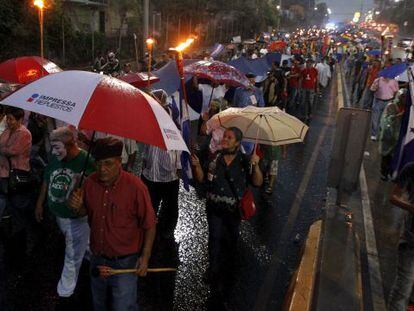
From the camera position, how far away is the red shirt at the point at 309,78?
49.6 feet

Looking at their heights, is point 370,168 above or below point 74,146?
below

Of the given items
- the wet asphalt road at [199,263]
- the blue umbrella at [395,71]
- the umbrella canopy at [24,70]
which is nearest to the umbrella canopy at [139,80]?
the umbrella canopy at [24,70]

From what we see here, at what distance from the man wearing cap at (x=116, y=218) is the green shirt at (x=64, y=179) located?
0.62 metres

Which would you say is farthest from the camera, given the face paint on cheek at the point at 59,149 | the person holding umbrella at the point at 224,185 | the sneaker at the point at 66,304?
the person holding umbrella at the point at 224,185

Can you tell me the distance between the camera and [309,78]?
50.3 ft

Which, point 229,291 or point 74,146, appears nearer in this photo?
point 74,146

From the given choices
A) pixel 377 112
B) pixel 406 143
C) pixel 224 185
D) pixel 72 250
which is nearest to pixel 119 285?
pixel 72 250

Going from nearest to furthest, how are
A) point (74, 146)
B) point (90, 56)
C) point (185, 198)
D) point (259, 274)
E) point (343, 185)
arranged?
point (74, 146) → point (259, 274) → point (343, 185) → point (185, 198) → point (90, 56)

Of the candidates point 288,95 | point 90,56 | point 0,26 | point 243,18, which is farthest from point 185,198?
point 243,18

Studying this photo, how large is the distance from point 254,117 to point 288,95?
420 inches

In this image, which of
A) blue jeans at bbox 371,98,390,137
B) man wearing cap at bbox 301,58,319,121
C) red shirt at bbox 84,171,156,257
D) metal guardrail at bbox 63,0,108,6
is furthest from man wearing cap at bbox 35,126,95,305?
metal guardrail at bbox 63,0,108,6

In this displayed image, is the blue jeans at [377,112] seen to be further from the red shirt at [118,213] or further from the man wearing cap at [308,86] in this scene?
the red shirt at [118,213]

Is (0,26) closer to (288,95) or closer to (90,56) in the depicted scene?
(90,56)

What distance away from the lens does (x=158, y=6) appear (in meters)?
35.1
